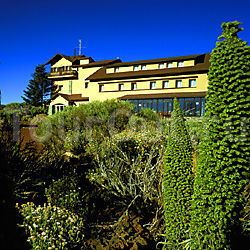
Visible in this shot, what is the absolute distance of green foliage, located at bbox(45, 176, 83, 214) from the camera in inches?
163

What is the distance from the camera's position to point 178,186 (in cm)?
280

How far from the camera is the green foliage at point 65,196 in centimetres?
414

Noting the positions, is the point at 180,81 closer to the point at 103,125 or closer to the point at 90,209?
the point at 103,125

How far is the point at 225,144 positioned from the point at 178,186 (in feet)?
3.68

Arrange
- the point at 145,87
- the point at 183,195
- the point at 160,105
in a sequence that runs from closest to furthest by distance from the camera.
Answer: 1. the point at 183,195
2. the point at 160,105
3. the point at 145,87

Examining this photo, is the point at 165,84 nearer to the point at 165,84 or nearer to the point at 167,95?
the point at 165,84

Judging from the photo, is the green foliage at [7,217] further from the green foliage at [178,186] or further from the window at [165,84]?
the window at [165,84]

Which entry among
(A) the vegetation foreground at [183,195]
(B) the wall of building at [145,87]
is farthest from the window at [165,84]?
(A) the vegetation foreground at [183,195]

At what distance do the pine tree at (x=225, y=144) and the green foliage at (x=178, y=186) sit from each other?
0.53 meters

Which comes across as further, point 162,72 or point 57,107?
point 57,107

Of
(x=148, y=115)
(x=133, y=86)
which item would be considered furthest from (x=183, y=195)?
(x=133, y=86)

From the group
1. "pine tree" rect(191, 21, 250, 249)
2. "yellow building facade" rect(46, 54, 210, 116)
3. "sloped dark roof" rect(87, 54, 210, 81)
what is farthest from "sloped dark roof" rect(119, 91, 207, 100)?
"pine tree" rect(191, 21, 250, 249)

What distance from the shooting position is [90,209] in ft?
16.0

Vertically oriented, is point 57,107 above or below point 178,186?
above
